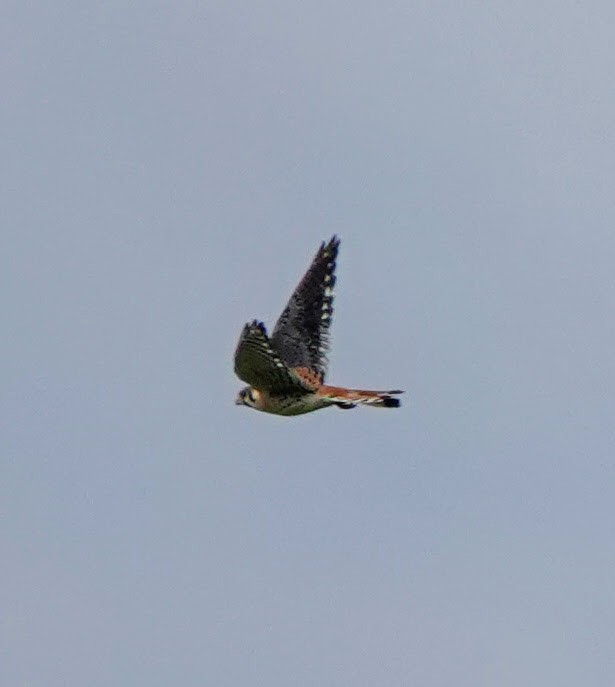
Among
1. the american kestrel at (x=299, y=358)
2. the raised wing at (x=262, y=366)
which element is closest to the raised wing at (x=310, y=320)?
the american kestrel at (x=299, y=358)

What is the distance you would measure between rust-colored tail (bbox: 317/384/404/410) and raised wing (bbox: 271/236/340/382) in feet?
5.08

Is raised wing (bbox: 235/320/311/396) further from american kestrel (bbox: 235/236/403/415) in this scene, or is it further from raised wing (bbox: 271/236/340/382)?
raised wing (bbox: 271/236/340/382)

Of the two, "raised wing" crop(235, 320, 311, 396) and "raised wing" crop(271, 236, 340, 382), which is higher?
"raised wing" crop(271, 236, 340, 382)

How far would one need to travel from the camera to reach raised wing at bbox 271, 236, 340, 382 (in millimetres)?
32188

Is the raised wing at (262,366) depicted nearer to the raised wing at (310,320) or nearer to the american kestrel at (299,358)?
the american kestrel at (299,358)

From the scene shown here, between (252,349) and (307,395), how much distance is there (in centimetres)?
200

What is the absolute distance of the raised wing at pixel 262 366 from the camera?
28.4 m

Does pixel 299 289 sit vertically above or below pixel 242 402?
above

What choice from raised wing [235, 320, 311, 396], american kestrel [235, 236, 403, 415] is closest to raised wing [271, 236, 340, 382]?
american kestrel [235, 236, 403, 415]

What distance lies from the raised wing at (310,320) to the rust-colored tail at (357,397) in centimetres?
155

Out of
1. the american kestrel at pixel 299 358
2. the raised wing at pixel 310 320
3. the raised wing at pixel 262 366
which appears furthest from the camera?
the raised wing at pixel 310 320

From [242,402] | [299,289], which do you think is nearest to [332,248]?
[299,289]

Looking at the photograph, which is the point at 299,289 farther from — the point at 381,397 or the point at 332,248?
the point at 381,397

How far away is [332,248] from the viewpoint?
109 feet
